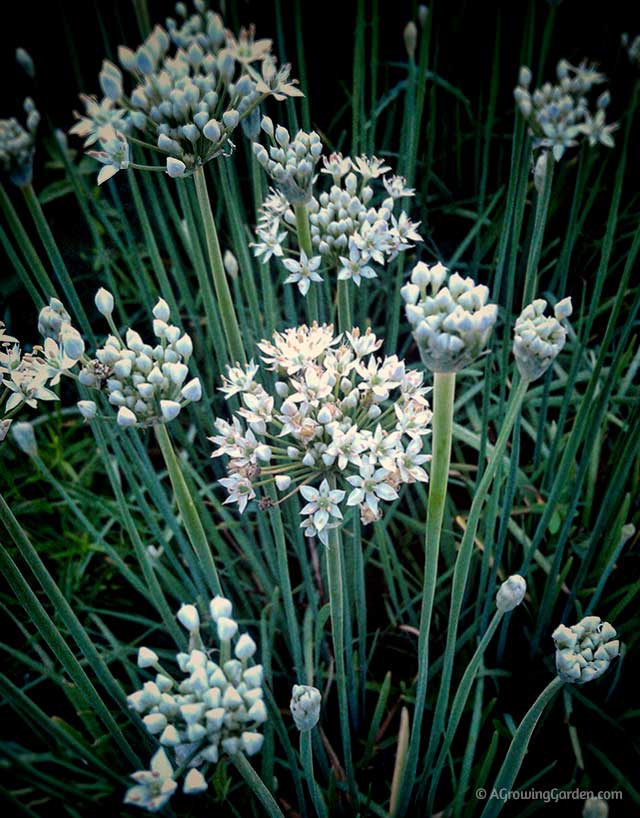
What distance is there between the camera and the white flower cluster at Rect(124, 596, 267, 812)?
0.85 meters

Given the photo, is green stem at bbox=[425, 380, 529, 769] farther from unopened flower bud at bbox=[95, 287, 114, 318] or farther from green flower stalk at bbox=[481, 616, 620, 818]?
unopened flower bud at bbox=[95, 287, 114, 318]

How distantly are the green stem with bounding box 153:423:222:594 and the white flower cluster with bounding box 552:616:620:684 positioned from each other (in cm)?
62

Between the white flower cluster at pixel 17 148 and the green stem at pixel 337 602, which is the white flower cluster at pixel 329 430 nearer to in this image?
the green stem at pixel 337 602

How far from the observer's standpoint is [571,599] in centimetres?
165

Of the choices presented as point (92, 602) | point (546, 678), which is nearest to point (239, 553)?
point (92, 602)

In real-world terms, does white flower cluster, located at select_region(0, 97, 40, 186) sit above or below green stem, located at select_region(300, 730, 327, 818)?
above

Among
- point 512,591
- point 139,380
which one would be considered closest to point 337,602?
point 512,591

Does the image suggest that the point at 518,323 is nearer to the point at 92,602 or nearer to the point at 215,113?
the point at 215,113

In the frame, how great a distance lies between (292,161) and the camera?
4.07ft

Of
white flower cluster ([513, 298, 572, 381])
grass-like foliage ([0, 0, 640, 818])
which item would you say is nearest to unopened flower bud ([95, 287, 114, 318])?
grass-like foliage ([0, 0, 640, 818])

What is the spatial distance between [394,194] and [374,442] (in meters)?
0.65

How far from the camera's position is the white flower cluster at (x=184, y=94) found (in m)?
1.02

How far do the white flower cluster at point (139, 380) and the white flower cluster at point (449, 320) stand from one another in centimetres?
38

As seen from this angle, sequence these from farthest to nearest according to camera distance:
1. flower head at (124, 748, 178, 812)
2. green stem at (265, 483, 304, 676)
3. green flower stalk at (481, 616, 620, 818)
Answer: green stem at (265, 483, 304, 676), green flower stalk at (481, 616, 620, 818), flower head at (124, 748, 178, 812)
